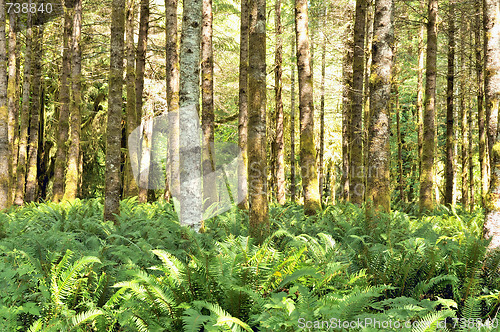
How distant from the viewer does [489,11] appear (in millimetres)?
5613

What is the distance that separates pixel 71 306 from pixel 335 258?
3.03 metres

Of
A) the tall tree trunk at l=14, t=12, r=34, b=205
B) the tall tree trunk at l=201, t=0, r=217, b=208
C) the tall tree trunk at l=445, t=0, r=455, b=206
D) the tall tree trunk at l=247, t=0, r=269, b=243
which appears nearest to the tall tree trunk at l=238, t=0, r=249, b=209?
the tall tree trunk at l=201, t=0, r=217, b=208

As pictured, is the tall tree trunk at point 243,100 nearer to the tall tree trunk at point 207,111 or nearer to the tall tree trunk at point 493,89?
the tall tree trunk at point 207,111

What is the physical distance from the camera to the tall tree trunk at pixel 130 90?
1213 cm

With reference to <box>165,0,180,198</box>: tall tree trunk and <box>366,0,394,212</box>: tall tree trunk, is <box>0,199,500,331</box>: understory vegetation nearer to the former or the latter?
<box>366,0,394,212</box>: tall tree trunk

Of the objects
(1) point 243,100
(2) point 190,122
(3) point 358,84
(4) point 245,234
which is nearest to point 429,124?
(3) point 358,84

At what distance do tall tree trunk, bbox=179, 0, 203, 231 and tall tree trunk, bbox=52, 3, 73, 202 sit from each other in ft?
27.1

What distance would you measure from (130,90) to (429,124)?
8.96m

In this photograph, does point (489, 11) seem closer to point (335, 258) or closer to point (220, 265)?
point (335, 258)

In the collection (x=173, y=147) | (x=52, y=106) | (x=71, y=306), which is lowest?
(x=71, y=306)

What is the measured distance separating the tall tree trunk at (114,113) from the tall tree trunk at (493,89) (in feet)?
20.4

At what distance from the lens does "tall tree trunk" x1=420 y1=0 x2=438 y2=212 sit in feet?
35.7

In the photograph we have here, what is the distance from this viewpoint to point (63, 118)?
13195 mm

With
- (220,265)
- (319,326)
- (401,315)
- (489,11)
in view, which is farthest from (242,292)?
(489,11)
